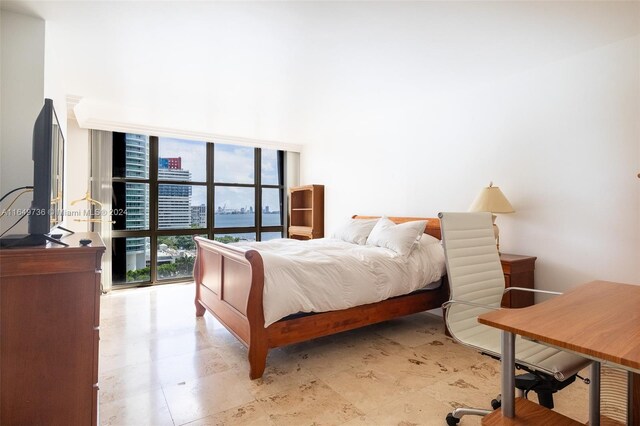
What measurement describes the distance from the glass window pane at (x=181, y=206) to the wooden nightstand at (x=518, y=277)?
447 centimetres

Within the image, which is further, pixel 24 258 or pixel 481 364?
pixel 481 364

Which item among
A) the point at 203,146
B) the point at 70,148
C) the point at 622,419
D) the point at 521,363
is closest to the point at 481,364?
the point at 622,419

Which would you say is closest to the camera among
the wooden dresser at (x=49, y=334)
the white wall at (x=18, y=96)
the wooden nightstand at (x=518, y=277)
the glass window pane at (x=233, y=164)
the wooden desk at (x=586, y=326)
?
the wooden desk at (x=586, y=326)

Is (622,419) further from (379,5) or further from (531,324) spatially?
(379,5)

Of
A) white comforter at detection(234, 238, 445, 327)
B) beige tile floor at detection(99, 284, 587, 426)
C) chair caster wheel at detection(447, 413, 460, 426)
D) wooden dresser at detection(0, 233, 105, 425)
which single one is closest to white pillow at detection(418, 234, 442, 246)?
white comforter at detection(234, 238, 445, 327)

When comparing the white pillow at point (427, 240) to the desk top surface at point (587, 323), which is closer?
the desk top surface at point (587, 323)

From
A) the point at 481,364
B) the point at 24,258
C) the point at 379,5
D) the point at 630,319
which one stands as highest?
the point at 379,5

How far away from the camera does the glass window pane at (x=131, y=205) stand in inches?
188

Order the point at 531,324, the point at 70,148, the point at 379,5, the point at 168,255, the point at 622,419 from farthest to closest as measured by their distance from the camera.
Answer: the point at 168,255 < the point at 70,148 < the point at 379,5 < the point at 622,419 < the point at 531,324

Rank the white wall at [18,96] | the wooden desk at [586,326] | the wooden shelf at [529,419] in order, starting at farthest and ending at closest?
1. the white wall at [18,96]
2. the wooden shelf at [529,419]
3. the wooden desk at [586,326]

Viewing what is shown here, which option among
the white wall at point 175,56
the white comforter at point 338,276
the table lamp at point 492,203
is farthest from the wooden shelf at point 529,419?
the white wall at point 175,56

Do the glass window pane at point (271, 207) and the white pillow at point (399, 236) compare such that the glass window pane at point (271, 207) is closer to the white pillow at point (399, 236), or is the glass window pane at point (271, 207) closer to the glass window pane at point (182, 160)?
the glass window pane at point (182, 160)

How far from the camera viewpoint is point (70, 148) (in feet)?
14.4

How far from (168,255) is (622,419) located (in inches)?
210
